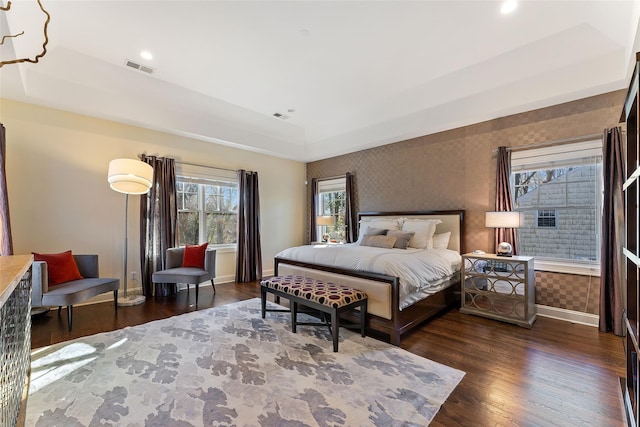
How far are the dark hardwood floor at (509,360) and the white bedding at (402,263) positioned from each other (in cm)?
48

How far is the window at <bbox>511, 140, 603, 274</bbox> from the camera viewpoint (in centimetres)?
331

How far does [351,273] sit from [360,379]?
114 cm

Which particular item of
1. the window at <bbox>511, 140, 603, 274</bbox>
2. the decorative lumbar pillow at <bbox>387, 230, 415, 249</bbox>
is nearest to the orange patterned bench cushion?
the decorative lumbar pillow at <bbox>387, 230, 415, 249</bbox>

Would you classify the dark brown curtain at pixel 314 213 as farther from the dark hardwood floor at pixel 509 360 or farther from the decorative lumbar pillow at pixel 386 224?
the dark hardwood floor at pixel 509 360

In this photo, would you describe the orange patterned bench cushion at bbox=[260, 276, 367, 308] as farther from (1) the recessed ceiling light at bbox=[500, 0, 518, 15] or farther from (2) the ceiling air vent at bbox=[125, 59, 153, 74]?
(2) the ceiling air vent at bbox=[125, 59, 153, 74]

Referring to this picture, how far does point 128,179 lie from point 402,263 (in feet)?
11.9

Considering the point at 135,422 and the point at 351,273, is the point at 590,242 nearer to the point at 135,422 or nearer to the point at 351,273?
the point at 351,273

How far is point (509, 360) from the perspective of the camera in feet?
7.84

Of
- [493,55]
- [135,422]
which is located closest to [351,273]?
[135,422]

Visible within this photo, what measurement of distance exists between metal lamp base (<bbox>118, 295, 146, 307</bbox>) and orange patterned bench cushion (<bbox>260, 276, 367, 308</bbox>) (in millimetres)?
2080

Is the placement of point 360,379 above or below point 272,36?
below

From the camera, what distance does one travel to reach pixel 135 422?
165 centimetres

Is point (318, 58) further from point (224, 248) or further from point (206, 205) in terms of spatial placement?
point (224, 248)

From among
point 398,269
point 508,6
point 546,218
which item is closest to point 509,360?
point 398,269
